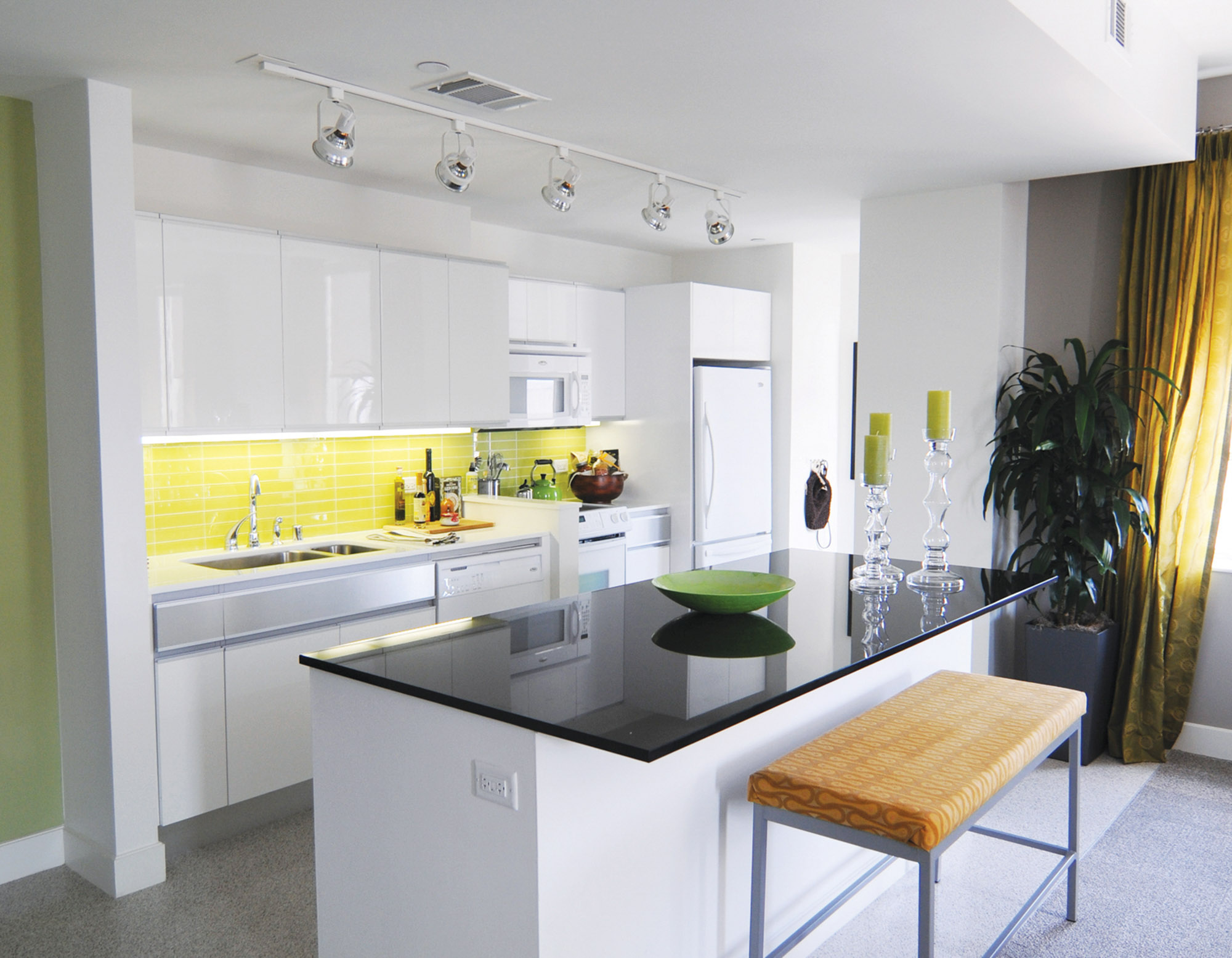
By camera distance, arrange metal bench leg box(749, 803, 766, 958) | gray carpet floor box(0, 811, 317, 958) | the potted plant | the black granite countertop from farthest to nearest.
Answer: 1. the potted plant
2. gray carpet floor box(0, 811, 317, 958)
3. metal bench leg box(749, 803, 766, 958)
4. the black granite countertop

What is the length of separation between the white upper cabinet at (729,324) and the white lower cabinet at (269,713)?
291 centimetres

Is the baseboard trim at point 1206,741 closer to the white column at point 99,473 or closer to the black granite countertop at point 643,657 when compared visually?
the black granite countertop at point 643,657

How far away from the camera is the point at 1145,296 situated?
4.35 meters

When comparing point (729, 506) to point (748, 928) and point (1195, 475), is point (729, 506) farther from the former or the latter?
point (748, 928)

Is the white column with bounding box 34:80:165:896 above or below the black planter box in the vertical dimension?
above

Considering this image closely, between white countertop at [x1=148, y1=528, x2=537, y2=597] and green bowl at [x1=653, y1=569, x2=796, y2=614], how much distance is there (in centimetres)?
152

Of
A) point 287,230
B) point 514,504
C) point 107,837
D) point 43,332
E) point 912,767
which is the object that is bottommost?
point 107,837

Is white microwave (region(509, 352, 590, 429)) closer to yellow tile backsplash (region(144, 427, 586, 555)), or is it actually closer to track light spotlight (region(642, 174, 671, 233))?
yellow tile backsplash (region(144, 427, 586, 555))

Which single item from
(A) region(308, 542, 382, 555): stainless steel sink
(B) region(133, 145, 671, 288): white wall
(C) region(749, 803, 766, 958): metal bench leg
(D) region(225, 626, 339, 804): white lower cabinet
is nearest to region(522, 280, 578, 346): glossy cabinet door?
(B) region(133, 145, 671, 288): white wall

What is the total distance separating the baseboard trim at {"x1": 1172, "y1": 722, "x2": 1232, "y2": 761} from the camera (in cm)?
436

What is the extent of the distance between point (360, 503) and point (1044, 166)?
341cm

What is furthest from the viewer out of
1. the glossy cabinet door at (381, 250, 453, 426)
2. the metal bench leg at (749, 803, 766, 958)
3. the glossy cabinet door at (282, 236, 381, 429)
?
the glossy cabinet door at (381, 250, 453, 426)

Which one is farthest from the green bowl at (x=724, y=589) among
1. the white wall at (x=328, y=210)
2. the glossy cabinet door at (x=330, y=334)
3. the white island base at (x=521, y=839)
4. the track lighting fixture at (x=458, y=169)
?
the white wall at (x=328, y=210)

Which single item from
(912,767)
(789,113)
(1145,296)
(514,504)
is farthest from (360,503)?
(1145,296)
